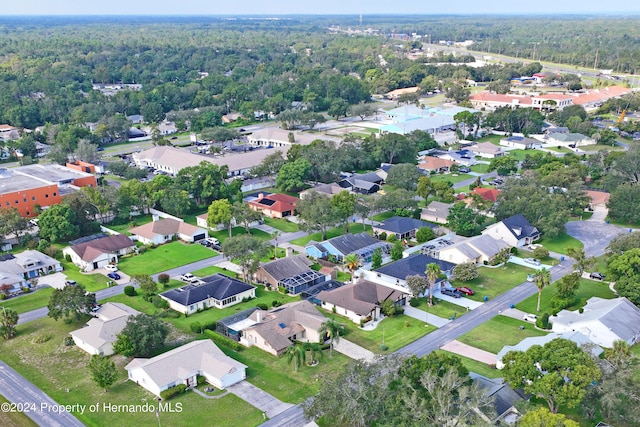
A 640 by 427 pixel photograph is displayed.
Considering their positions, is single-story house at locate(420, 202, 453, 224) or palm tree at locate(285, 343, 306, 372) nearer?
palm tree at locate(285, 343, 306, 372)

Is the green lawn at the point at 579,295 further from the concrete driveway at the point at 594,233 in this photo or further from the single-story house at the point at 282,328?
the single-story house at the point at 282,328

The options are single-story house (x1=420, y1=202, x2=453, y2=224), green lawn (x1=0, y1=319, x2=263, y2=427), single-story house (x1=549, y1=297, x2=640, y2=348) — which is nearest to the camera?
green lawn (x1=0, y1=319, x2=263, y2=427)

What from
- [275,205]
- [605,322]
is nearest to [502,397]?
[605,322]

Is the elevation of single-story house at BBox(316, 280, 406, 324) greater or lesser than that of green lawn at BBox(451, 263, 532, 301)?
greater

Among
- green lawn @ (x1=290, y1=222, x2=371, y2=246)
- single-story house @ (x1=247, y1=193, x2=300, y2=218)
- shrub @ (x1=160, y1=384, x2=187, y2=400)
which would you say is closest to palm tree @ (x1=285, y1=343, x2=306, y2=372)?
shrub @ (x1=160, y1=384, x2=187, y2=400)

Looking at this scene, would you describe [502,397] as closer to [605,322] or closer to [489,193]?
[605,322]

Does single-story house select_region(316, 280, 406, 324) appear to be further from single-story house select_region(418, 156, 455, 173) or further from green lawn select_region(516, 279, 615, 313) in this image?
single-story house select_region(418, 156, 455, 173)
